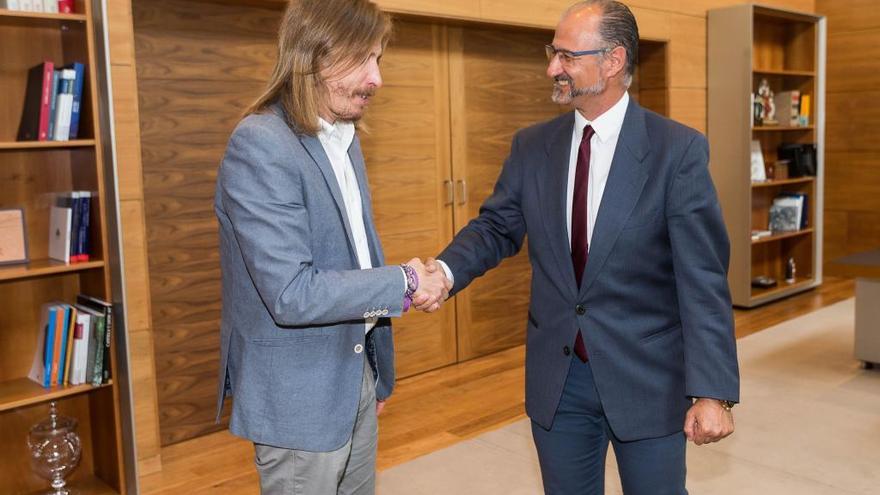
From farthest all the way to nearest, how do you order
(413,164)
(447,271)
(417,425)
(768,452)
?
1. (413,164)
2. (417,425)
3. (768,452)
4. (447,271)

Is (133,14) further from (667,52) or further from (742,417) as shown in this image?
(667,52)

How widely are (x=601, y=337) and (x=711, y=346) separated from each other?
233 millimetres

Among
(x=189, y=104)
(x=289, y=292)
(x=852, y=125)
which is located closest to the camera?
(x=289, y=292)

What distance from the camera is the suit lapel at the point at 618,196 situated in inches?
71.8

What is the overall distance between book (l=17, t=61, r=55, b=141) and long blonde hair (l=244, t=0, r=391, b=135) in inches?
70.4

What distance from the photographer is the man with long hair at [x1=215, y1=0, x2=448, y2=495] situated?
5.14 ft

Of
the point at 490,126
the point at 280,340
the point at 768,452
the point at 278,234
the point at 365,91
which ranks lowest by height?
the point at 768,452

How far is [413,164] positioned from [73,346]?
2227 mm

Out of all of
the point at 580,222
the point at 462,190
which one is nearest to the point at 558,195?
the point at 580,222

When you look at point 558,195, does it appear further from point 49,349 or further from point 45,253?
point 45,253

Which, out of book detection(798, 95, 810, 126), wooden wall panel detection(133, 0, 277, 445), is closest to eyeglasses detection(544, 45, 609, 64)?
wooden wall panel detection(133, 0, 277, 445)

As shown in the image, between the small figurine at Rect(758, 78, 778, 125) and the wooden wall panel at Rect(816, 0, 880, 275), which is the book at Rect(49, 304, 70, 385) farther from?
the wooden wall panel at Rect(816, 0, 880, 275)

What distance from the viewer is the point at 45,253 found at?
3.36m

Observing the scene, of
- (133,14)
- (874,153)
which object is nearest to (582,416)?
(133,14)
